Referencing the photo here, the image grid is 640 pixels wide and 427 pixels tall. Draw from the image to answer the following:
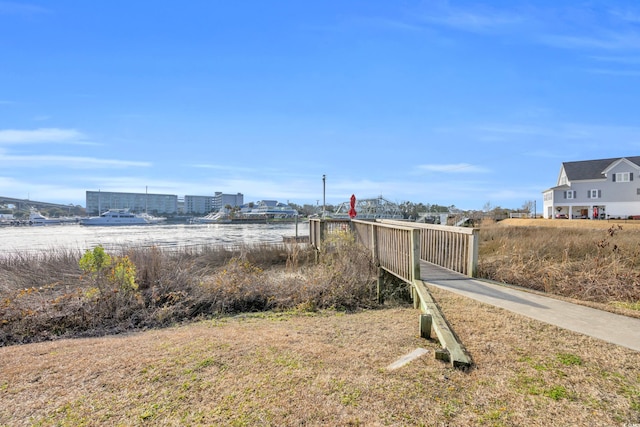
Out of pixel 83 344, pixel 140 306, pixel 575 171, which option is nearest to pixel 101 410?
pixel 83 344

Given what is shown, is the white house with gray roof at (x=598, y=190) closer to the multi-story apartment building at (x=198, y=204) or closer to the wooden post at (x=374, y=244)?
the wooden post at (x=374, y=244)

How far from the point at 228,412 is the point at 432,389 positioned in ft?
5.01

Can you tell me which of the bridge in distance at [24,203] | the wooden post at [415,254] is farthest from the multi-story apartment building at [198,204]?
the wooden post at [415,254]

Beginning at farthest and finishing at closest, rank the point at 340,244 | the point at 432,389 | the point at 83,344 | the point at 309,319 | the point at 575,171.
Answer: the point at 575,171, the point at 340,244, the point at 309,319, the point at 83,344, the point at 432,389

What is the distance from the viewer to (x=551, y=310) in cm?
468

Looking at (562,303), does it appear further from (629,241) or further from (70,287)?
(70,287)

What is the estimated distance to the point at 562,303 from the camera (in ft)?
16.7

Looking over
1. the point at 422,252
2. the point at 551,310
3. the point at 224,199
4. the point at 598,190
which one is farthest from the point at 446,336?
the point at 224,199

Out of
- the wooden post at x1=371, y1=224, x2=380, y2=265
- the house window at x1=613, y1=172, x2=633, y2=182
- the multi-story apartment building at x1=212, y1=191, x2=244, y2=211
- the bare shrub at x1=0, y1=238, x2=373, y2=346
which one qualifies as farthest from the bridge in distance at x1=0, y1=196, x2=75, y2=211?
the house window at x1=613, y1=172, x2=633, y2=182

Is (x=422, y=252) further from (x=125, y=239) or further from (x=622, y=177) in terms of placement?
(x=622, y=177)

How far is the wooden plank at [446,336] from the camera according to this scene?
120 inches

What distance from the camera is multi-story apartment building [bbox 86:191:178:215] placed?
354 ft

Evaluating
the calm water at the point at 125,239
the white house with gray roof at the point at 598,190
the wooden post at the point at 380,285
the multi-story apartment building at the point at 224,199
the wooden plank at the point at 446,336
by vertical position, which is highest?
the multi-story apartment building at the point at 224,199

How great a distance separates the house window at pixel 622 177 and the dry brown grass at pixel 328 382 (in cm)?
3573
